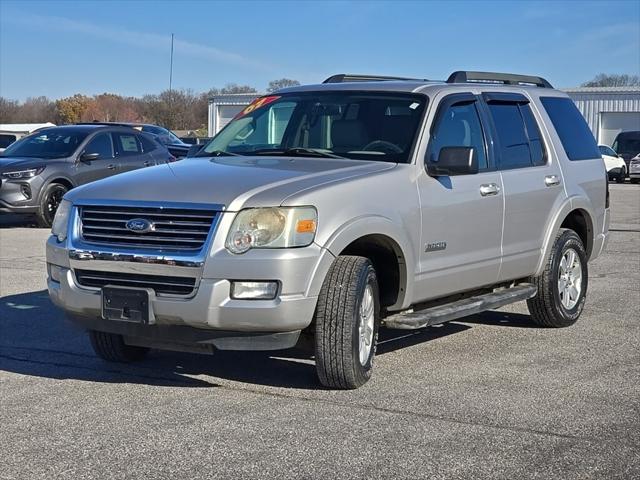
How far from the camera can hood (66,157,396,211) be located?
17.6ft

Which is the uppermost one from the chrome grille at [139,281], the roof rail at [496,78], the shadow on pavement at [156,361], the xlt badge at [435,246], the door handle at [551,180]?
the roof rail at [496,78]

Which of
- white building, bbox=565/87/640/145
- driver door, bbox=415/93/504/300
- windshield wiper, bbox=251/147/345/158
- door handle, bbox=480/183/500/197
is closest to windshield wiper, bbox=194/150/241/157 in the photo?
windshield wiper, bbox=251/147/345/158

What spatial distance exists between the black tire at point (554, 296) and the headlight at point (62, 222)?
371 cm

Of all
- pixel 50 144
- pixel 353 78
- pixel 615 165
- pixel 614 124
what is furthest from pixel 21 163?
pixel 614 124

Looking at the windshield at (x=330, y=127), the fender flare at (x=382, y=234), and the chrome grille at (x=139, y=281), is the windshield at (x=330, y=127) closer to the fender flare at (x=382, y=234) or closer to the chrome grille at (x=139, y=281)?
the fender flare at (x=382, y=234)

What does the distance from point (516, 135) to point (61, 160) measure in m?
10.4

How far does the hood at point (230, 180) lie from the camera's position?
536cm

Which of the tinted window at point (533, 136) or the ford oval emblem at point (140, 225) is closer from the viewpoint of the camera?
the ford oval emblem at point (140, 225)

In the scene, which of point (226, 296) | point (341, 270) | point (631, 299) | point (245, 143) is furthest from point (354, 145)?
point (631, 299)

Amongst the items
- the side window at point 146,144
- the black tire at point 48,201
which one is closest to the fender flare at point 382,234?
the black tire at point 48,201

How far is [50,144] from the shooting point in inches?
659

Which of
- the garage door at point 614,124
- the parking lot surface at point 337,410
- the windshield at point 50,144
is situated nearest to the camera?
the parking lot surface at point 337,410

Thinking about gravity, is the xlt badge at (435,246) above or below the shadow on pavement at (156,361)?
above

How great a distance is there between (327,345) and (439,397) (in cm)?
72
